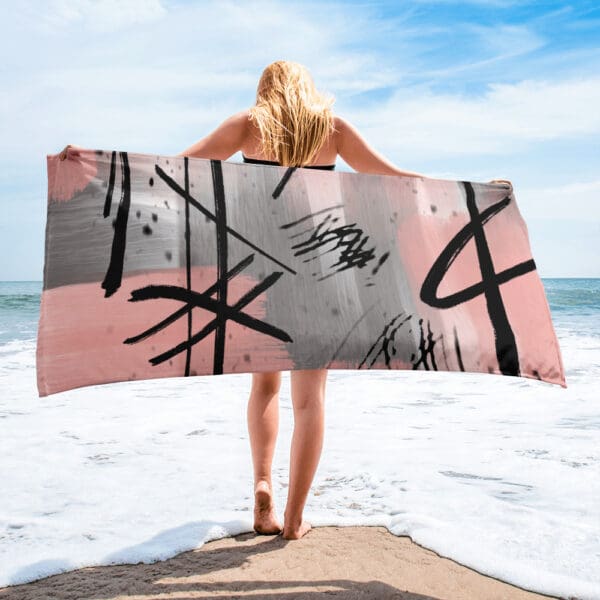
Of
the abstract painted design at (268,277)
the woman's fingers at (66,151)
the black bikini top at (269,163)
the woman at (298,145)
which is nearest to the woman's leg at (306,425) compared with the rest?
the woman at (298,145)

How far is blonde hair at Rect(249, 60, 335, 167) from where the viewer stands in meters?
1.83

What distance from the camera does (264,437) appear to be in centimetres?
205

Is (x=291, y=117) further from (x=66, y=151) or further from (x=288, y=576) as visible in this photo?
(x=288, y=576)

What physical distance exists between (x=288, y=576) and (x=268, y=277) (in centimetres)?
88

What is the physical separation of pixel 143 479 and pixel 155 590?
1090mm

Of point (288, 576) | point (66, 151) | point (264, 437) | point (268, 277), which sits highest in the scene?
point (66, 151)

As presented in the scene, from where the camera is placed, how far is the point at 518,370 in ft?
6.17

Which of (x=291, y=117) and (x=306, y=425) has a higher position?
(x=291, y=117)

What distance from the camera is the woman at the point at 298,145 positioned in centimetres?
184

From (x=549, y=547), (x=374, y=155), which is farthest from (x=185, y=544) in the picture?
(x=374, y=155)

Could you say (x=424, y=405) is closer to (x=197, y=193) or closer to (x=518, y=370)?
(x=518, y=370)

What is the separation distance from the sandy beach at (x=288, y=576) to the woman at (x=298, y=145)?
0.17 metres

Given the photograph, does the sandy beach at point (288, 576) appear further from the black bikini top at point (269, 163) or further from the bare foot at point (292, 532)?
the black bikini top at point (269, 163)

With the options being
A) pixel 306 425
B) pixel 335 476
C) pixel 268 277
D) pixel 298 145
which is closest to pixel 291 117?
pixel 298 145
